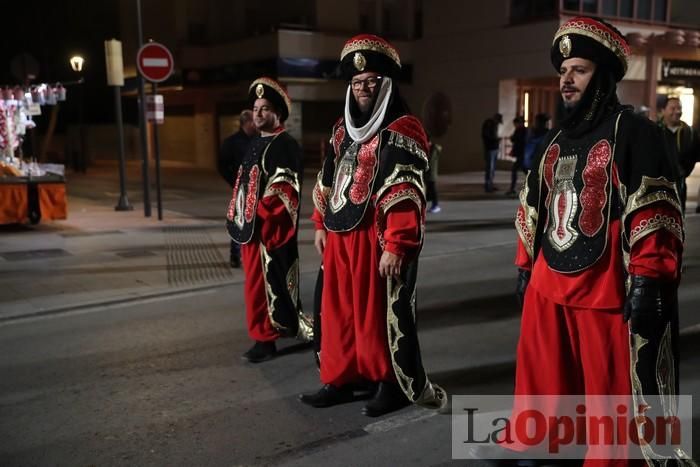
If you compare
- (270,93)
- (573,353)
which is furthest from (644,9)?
(573,353)

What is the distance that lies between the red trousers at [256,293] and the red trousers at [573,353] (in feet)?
7.44

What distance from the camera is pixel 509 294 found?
7.29 m

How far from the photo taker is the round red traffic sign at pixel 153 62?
11.6 m

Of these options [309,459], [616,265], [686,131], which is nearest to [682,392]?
[616,265]

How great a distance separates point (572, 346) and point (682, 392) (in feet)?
6.11

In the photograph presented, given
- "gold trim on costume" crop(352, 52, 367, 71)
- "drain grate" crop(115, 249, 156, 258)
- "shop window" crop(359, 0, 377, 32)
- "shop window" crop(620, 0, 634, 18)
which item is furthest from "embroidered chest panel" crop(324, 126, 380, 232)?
"shop window" crop(359, 0, 377, 32)

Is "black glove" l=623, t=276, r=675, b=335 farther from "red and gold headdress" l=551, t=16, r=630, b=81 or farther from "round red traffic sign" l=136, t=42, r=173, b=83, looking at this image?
"round red traffic sign" l=136, t=42, r=173, b=83

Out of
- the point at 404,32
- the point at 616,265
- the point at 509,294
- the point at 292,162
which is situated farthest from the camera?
the point at 404,32

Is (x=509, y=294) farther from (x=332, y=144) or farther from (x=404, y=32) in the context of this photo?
(x=404, y=32)

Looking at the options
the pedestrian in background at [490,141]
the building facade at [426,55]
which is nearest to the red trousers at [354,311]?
the pedestrian in background at [490,141]

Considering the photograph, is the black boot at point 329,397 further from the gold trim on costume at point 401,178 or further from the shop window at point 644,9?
the shop window at point 644,9

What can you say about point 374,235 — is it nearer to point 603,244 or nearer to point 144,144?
point 603,244

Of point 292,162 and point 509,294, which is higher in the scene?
point 292,162

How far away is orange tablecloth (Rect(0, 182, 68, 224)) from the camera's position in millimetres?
10648
